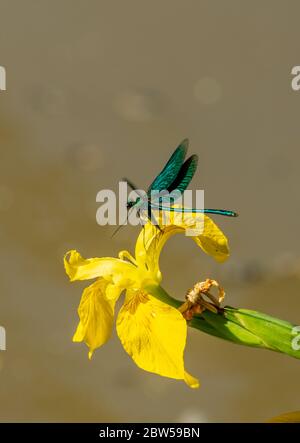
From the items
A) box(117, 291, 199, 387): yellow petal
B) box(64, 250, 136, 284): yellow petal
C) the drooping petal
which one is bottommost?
box(117, 291, 199, 387): yellow petal

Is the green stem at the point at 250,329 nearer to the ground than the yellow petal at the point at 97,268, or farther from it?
nearer to the ground

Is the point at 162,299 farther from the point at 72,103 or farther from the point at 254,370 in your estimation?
the point at 72,103

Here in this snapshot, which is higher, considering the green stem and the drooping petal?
the drooping petal
